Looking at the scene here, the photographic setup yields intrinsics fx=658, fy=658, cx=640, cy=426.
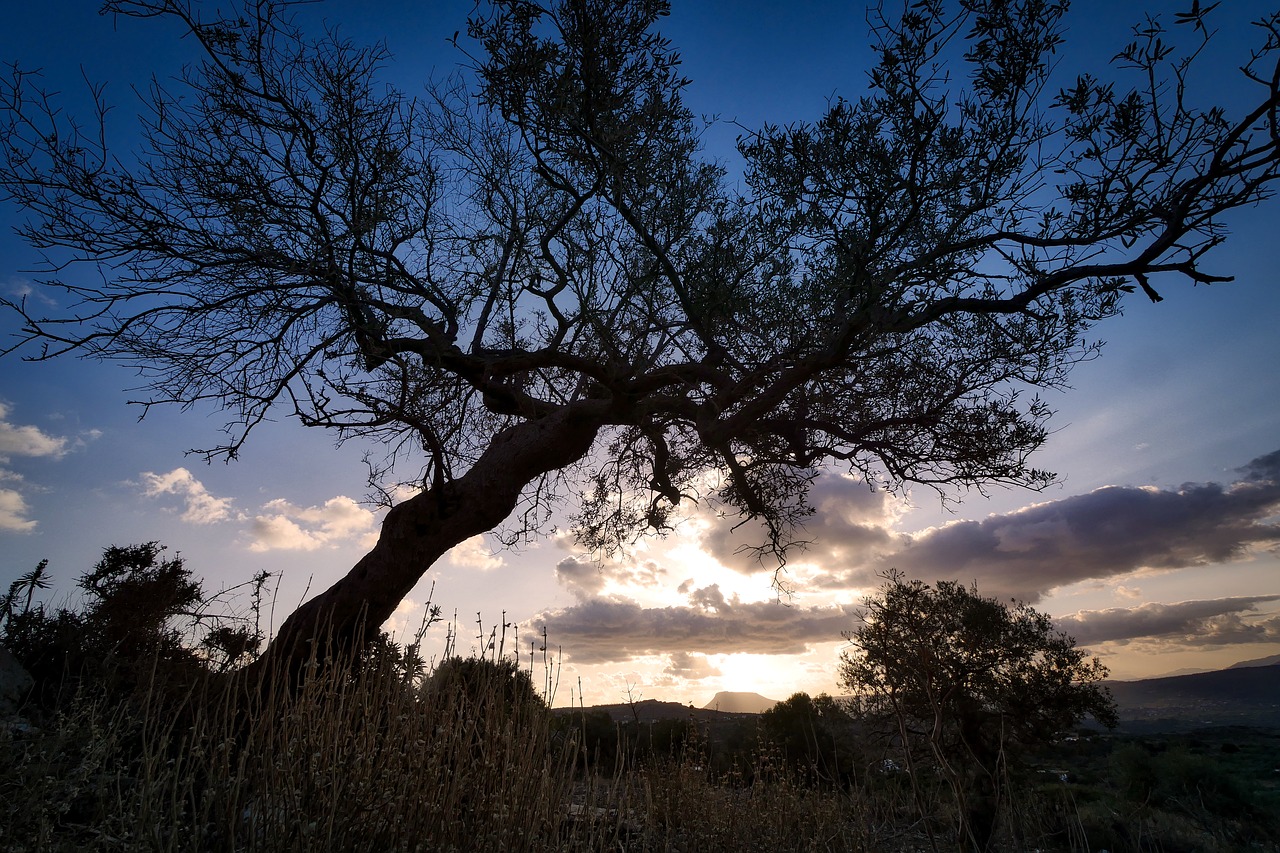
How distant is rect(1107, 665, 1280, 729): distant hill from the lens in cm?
3609

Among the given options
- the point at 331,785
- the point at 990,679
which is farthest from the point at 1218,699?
Result: the point at 331,785

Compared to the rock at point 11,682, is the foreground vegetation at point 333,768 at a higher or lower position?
lower

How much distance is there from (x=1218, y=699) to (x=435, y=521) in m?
72.3

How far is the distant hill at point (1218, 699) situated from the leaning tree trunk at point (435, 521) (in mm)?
34964

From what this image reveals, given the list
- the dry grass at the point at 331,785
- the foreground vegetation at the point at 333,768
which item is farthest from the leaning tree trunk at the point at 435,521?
the dry grass at the point at 331,785

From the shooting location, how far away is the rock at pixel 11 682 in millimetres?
5770

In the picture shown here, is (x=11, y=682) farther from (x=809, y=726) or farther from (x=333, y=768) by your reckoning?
(x=809, y=726)

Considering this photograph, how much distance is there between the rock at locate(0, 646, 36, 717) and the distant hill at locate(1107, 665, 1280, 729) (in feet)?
127

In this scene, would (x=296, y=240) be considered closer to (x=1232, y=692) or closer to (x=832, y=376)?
(x=832, y=376)

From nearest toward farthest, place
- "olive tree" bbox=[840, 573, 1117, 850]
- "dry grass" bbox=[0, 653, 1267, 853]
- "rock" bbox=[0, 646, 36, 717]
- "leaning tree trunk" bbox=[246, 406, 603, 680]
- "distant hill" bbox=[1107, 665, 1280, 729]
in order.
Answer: "dry grass" bbox=[0, 653, 1267, 853], "rock" bbox=[0, 646, 36, 717], "leaning tree trunk" bbox=[246, 406, 603, 680], "olive tree" bbox=[840, 573, 1117, 850], "distant hill" bbox=[1107, 665, 1280, 729]

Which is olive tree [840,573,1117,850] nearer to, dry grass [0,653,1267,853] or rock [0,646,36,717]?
dry grass [0,653,1267,853]

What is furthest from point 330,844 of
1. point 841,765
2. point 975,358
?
point 841,765

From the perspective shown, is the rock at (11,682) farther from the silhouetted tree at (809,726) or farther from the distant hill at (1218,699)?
the distant hill at (1218,699)

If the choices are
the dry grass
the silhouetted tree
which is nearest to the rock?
the dry grass
